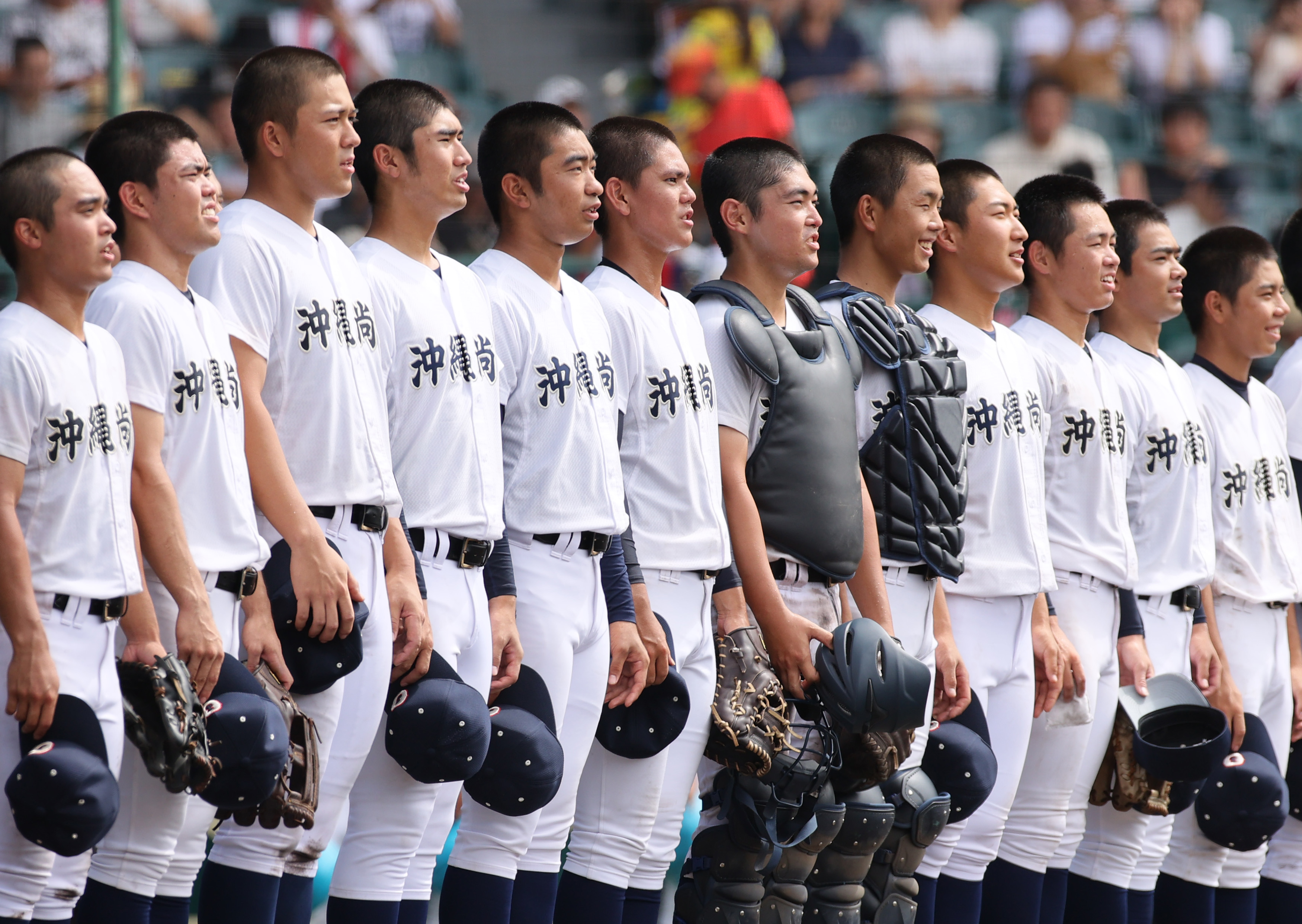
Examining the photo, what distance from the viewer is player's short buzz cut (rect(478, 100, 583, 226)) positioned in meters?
4.30

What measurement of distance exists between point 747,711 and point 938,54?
695 centimetres

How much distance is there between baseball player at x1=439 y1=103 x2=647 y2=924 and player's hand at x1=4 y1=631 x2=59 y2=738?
1105 millimetres

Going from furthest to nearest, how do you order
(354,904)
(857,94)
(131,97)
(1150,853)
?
(857,94), (131,97), (1150,853), (354,904)

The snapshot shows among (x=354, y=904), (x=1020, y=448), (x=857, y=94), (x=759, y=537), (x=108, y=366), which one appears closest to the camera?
(x=108, y=366)

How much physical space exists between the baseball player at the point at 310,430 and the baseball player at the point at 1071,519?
2.12m

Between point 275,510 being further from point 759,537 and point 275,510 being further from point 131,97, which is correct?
point 131,97

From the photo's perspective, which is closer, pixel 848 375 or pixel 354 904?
pixel 354 904

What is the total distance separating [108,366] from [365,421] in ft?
1.90

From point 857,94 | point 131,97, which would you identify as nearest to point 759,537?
point 131,97

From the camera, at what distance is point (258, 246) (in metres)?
3.76

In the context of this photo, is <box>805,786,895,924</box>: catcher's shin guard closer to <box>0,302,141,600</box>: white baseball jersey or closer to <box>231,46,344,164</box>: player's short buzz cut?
<box>0,302,141,600</box>: white baseball jersey

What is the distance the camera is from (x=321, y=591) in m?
3.53

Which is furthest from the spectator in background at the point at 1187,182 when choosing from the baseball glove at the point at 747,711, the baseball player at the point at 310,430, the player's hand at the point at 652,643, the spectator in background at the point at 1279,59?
the baseball player at the point at 310,430

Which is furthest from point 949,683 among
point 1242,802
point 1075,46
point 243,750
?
point 1075,46
